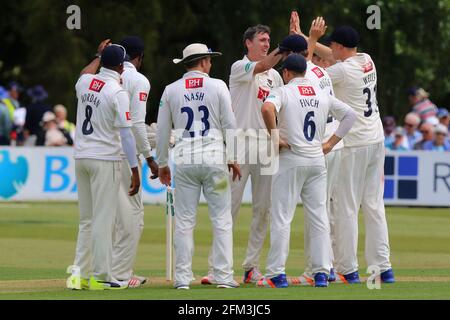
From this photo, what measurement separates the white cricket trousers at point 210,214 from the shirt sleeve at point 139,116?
0.79 m

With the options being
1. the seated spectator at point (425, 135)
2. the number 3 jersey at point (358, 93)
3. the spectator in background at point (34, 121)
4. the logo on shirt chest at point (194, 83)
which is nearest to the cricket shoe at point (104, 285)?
the logo on shirt chest at point (194, 83)

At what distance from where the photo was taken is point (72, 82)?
38.5 m

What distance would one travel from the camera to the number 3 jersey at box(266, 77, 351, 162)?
14906 millimetres

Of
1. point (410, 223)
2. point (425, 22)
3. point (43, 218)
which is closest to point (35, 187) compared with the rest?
point (43, 218)

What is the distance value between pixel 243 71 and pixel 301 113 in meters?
1.20

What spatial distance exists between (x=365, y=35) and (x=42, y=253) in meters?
21.2

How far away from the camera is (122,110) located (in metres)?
14.9

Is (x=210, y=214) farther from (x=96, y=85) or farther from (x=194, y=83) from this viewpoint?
(x=96, y=85)

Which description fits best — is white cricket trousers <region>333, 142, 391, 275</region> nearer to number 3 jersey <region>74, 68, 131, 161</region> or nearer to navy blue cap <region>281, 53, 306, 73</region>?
navy blue cap <region>281, 53, 306, 73</region>

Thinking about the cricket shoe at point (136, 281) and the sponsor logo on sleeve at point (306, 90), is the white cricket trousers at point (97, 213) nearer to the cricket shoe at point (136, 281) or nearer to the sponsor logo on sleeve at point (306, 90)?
the cricket shoe at point (136, 281)

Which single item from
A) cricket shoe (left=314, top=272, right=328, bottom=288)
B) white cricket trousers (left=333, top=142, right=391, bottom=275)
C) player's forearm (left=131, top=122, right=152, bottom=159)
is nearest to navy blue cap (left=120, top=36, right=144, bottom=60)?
player's forearm (left=131, top=122, right=152, bottom=159)

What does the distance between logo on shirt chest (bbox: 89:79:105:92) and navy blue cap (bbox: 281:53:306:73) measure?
6.53 ft

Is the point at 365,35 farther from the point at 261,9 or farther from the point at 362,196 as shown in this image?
the point at 362,196

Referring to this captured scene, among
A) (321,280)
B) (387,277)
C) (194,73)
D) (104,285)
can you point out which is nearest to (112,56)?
(194,73)
